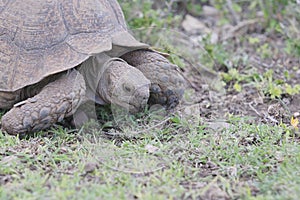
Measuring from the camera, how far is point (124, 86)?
4223 millimetres

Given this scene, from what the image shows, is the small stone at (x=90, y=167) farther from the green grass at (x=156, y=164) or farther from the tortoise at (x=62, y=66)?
the tortoise at (x=62, y=66)

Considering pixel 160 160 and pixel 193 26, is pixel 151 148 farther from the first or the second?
pixel 193 26

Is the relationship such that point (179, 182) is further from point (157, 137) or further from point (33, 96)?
point (33, 96)

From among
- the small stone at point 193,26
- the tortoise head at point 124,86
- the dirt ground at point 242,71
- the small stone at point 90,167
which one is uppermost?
the tortoise head at point 124,86

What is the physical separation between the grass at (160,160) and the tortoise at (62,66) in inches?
9.0

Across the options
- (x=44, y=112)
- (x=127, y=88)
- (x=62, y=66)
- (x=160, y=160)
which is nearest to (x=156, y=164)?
(x=160, y=160)

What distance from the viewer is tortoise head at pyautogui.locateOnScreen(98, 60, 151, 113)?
4195 mm

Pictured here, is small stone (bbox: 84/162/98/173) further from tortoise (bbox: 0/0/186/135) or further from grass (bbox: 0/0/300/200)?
tortoise (bbox: 0/0/186/135)

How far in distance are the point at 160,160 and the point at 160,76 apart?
115cm

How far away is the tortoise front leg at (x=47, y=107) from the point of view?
400 cm

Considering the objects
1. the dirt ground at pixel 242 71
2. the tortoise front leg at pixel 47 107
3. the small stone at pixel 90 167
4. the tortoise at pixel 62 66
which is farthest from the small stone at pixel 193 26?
the small stone at pixel 90 167

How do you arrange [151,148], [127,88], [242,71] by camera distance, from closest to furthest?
[151,148] < [127,88] < [242,71]

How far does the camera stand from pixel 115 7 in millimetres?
4730

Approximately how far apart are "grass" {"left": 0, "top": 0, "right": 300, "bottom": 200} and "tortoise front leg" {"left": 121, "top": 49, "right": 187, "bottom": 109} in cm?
18
